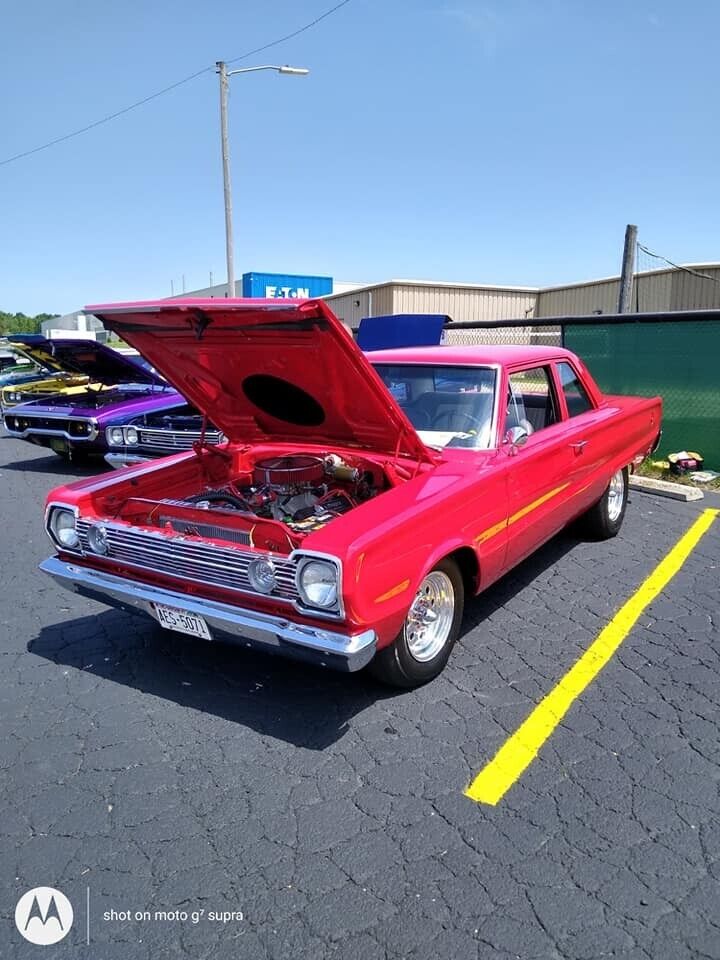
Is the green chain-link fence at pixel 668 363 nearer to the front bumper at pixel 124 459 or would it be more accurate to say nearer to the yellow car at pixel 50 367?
the front bumper at pixel 124 459

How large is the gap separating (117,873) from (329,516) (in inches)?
73.6

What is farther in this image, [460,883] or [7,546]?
[7,546]

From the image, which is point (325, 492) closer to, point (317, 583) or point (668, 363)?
point (317, 583)

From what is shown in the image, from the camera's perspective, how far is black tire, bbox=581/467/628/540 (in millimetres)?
5551

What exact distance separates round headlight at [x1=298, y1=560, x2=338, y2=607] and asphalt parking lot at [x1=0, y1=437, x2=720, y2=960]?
687 mm

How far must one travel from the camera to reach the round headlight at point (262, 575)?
115 inches

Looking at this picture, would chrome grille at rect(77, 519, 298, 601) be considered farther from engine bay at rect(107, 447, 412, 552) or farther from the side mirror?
the side mirror

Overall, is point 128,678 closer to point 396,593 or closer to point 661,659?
point 396,593

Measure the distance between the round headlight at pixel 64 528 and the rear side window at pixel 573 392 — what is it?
332 cm

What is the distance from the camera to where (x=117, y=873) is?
234 centimetres

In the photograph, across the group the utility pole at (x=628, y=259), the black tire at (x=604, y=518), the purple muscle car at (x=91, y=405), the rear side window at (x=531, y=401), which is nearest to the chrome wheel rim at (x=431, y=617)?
the rear side window at (x=531, y=401)

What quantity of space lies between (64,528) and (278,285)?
108 ft

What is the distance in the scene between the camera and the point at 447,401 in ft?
14.0

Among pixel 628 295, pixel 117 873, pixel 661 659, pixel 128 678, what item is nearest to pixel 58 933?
pixel 117 873
